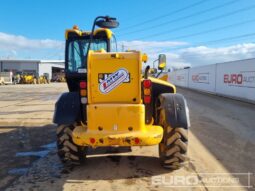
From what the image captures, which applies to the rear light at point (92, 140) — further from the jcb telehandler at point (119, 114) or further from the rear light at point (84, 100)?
the rear light at point (84, 100)

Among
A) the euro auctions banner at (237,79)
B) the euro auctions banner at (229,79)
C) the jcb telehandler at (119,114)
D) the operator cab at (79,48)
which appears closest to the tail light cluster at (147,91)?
the jcb telehandler at (119,114)

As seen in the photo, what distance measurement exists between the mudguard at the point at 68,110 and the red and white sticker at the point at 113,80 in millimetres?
642

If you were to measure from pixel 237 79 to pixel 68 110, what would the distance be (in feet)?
54.2

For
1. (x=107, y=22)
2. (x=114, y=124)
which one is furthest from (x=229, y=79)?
(x=114, y=124)

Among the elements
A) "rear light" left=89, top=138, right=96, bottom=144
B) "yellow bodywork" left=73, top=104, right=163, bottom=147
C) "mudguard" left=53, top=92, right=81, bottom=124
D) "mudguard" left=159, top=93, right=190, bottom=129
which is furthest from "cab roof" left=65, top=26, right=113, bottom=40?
"rear light" left=89, top=138, right=96, bottom=144

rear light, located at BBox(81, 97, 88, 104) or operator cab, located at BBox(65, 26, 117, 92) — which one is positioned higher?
operator cab, located at BBox(65, 26, 117, 92)

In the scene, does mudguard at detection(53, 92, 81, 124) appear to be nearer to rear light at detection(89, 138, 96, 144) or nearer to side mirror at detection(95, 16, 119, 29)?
rear light at detection(89, 138, 96, 144)

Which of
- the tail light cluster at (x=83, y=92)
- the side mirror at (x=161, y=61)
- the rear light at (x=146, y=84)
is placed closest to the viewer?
the rear light at (x=146, y=84)

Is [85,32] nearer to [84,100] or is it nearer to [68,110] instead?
[84,100]

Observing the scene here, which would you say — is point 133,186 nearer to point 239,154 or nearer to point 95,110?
point 95,110

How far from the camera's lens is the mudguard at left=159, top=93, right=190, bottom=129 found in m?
5.68

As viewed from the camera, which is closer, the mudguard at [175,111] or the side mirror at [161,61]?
the mudguard at [175,111]

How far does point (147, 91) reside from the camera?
5.91 m

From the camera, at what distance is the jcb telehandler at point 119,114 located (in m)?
5.43
